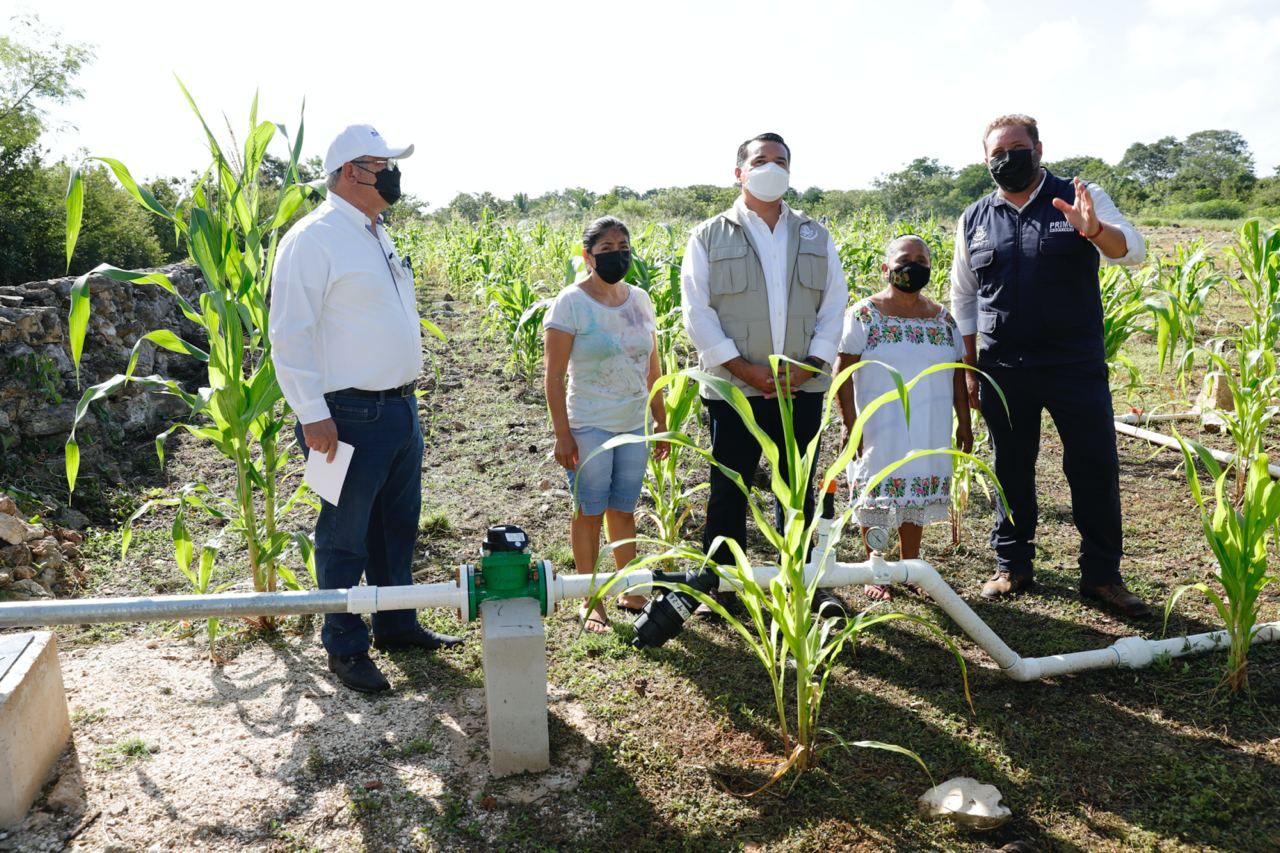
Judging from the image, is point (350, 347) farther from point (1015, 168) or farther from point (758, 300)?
point (1015, 168)

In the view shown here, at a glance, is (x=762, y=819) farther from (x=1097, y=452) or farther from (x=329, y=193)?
(x=329, y=193)

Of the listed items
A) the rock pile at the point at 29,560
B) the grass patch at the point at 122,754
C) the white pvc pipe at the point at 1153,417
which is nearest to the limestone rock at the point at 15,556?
the rock pile at the point at 29,560

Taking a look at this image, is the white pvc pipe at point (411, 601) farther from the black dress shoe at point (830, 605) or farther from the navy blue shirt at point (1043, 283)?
the navy blue shirt at point (1043, 283)

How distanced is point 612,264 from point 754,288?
51 cm

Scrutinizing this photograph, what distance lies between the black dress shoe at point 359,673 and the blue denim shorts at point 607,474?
87cm

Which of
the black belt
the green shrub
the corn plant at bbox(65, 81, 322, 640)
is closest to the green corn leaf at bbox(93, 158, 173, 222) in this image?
the corn plant at bbox(65, 81, 322, 640)

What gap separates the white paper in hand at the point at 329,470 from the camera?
267 cm

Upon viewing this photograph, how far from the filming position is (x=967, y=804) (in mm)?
2133

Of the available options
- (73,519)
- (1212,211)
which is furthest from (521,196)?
(73,519)

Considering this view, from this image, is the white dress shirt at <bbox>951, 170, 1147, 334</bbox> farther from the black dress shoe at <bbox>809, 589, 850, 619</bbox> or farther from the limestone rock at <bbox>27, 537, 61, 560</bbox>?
the limestone rock at <bbox>27, 537, 61, 560</bbox>

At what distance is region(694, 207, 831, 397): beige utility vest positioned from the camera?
121 inches

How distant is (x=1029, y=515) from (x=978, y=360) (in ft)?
2.13

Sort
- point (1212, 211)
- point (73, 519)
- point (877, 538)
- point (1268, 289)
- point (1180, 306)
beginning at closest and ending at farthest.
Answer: point (877, 538)
point (73, 519)
point (1268, 289)
point (1180, 306)
point (1212, 211)

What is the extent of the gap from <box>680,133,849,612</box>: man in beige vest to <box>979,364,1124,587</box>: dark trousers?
0.76 meters
